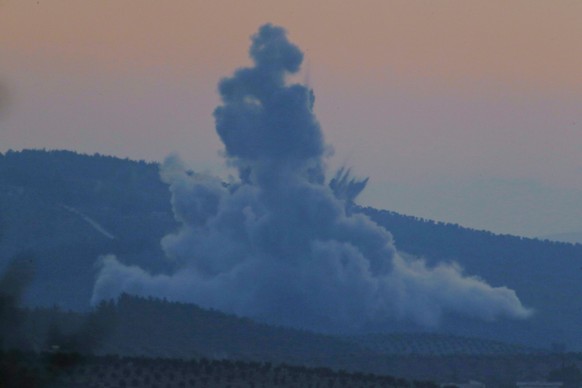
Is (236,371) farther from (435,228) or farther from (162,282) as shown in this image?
(435,228)

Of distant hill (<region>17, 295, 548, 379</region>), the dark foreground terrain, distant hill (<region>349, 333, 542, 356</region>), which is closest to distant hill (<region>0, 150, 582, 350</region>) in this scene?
distant hill (<region>349, 333, 542, 356</region>)

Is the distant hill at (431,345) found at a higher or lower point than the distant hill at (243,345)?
higher

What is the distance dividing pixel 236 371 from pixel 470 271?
81.2 m

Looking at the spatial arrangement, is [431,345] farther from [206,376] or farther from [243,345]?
[206,376]

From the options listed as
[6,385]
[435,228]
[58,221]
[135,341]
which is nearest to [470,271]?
[435,228]

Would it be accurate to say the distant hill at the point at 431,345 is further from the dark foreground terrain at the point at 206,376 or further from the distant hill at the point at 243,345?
the dark foreground terrain at the point at 206,376

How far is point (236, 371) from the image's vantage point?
59.2 m

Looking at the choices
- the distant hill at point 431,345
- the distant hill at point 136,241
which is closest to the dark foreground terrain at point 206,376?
the distant hill at point 431,345

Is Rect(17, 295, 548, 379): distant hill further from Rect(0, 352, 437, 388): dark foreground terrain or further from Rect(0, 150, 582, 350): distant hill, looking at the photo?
Rect(0, 150, 582, 350): distant hill

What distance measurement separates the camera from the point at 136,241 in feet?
438

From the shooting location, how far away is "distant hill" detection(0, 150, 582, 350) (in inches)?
4715

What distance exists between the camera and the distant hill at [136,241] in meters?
120

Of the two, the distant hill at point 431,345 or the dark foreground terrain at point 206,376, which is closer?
the dark foreground terrain at point 206,376

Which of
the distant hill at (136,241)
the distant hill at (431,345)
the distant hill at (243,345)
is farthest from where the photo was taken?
the distant hill at (136,241)
